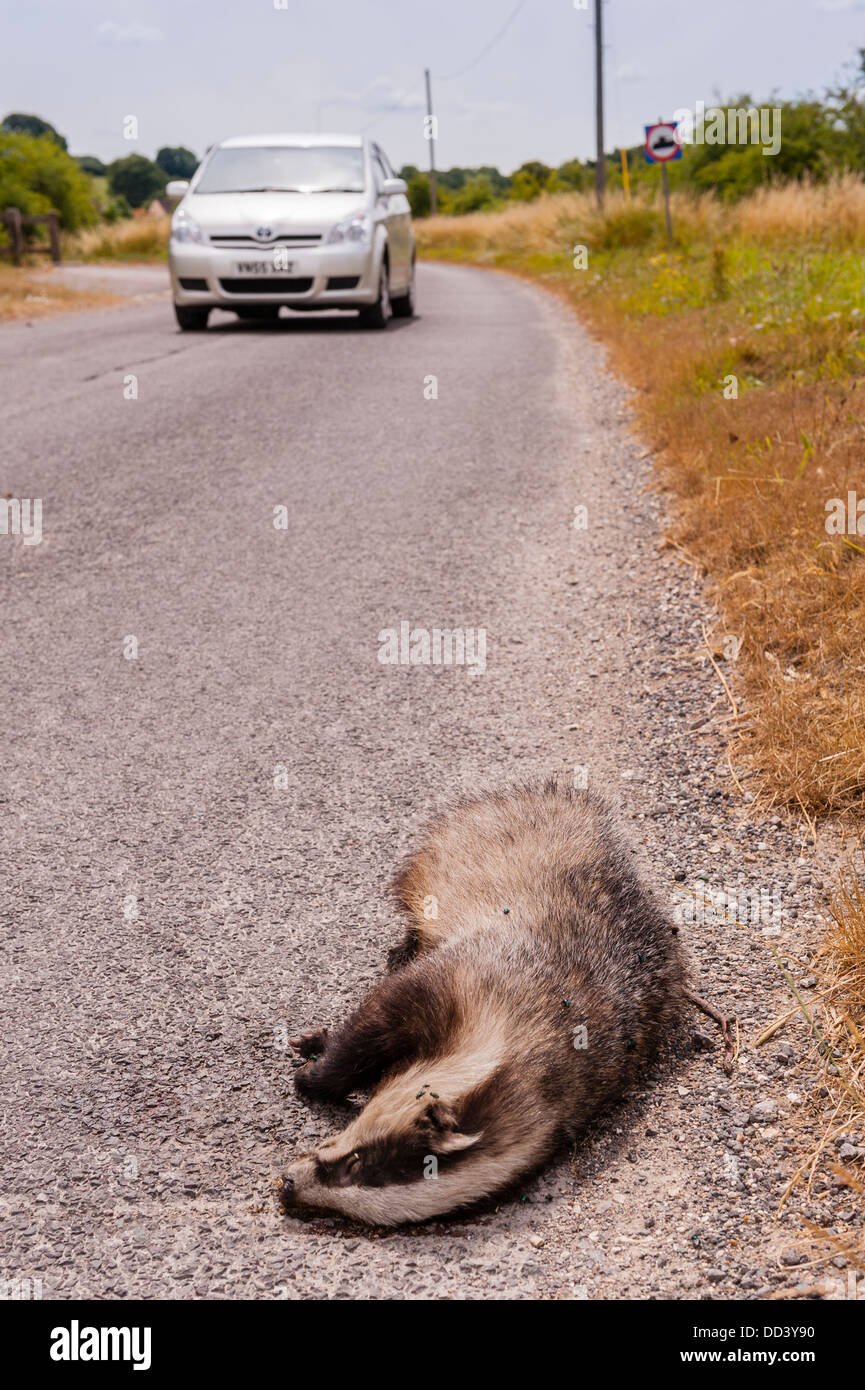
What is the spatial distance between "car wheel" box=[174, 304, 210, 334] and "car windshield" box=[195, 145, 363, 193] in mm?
1229

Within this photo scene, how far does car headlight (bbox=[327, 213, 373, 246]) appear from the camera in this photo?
39.1 ft

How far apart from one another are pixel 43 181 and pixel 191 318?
29202 mm

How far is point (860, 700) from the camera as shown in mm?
3619

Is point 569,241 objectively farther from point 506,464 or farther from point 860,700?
point 860,700

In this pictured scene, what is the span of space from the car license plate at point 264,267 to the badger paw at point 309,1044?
1051cm

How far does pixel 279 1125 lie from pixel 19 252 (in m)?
31.4

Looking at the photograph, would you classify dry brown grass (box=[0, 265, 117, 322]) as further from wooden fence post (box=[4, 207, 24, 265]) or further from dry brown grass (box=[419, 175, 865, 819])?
dry brown grass (box=[419, 175, 865, 819])

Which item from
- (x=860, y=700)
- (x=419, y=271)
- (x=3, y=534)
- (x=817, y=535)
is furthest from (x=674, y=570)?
(x=419, y=271)

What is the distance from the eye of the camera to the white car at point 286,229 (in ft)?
38.9

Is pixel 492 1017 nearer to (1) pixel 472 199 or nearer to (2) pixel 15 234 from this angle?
(2) pixel 15 234

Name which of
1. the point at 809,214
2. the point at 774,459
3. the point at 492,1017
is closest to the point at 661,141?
the point at 809,214

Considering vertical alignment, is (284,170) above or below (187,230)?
above

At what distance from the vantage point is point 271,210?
12.0 metres

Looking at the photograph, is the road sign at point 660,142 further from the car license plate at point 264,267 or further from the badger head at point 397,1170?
the badger head at point 397,1170
